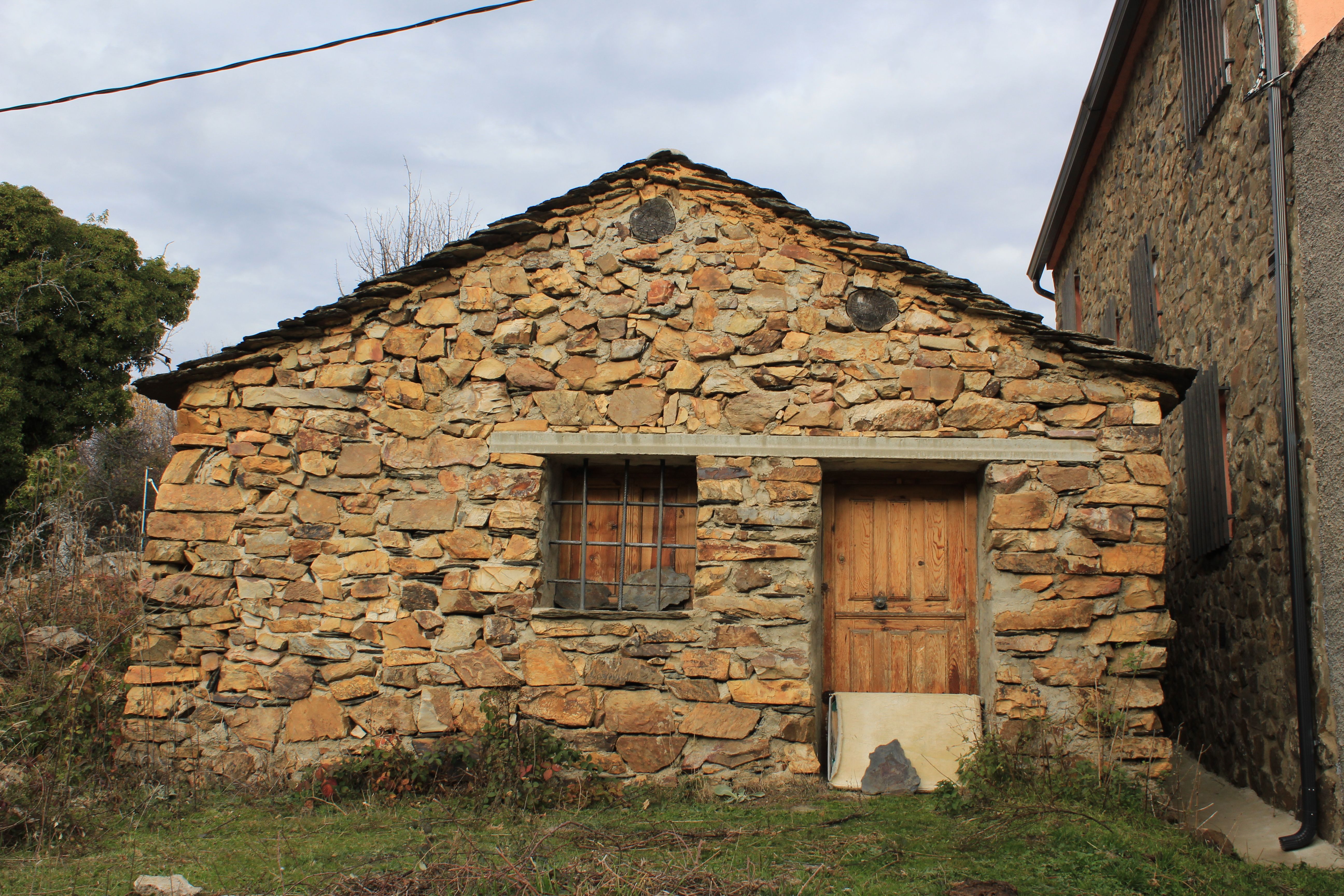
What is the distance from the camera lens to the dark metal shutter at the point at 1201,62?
6055mm

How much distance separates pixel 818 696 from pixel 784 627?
0.56m

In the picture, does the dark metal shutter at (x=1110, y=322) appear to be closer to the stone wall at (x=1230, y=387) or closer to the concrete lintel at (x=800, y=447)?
the stone wall at (x=1230, y=387)

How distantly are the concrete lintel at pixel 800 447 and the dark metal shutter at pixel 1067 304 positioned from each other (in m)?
6.00

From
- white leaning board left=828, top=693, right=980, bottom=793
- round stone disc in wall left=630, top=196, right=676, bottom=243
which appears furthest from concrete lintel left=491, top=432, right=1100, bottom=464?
white leaning board left=828, top=693, right=980, bottom=793

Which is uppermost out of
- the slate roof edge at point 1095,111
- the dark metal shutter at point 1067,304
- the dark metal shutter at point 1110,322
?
the slate roof edge at point 1095,111

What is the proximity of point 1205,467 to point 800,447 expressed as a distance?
135 inches

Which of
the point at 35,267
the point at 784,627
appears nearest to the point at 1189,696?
the point at 784,627

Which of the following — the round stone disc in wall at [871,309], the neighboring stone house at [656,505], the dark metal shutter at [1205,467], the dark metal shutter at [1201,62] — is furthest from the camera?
the dark metal shutter at [1205,467]

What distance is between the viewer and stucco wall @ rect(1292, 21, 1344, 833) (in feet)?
14.8

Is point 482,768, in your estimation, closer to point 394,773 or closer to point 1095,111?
point 394,773

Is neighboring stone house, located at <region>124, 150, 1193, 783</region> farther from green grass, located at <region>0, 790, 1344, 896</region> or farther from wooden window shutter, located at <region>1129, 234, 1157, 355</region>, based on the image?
wooden window shutter, located at <region>1129, 234, 1157, 355</region>

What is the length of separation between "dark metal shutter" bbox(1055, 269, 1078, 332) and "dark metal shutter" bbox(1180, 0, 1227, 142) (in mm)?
4126

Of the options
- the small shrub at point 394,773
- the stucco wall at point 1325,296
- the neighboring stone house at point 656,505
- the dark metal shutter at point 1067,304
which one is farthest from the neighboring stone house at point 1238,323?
the small shrub at point 394,773

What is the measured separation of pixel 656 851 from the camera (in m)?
4.09
